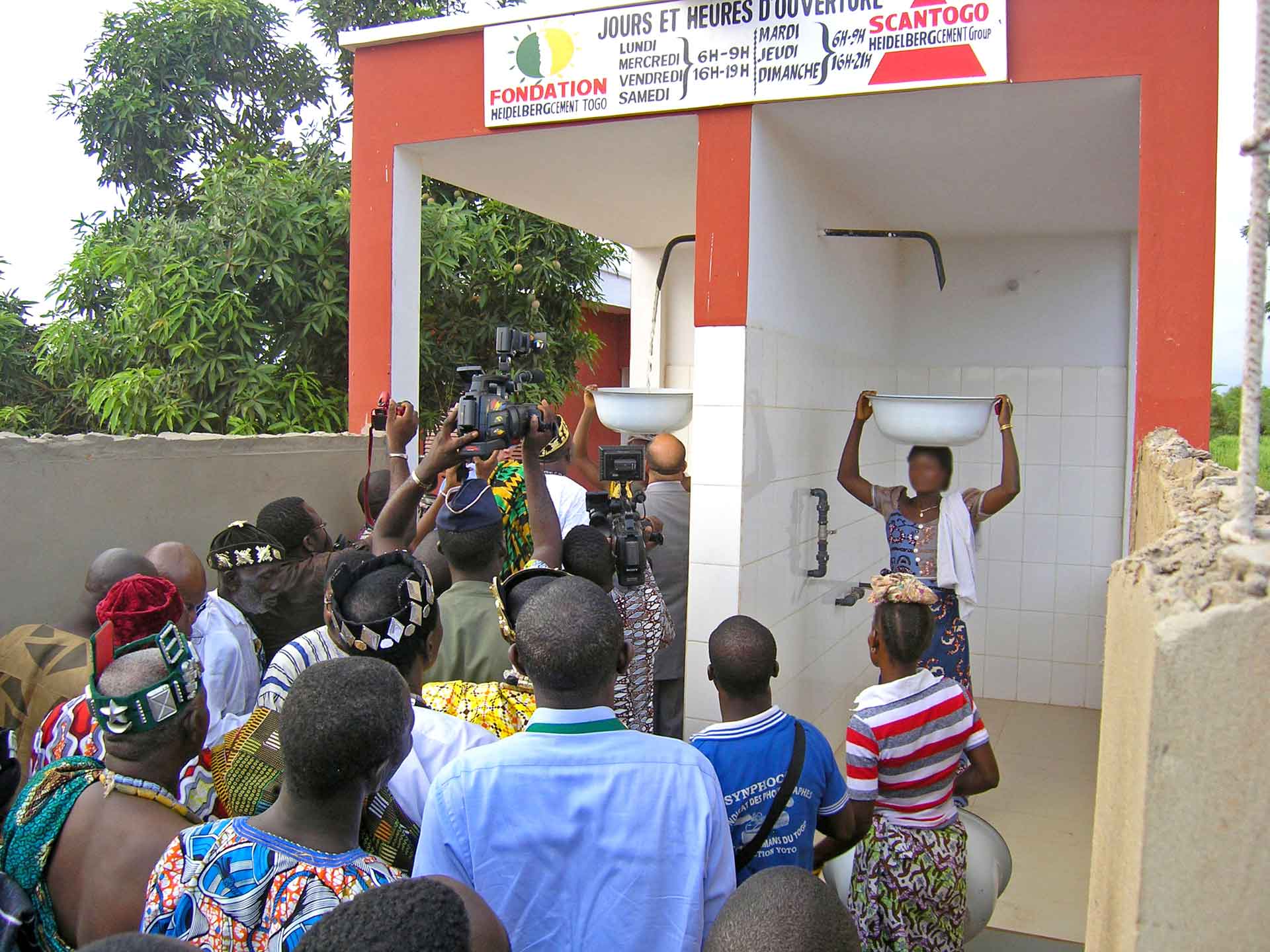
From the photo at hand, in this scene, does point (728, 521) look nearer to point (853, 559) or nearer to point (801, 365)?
point (801, 365)

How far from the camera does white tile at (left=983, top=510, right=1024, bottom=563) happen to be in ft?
21.5

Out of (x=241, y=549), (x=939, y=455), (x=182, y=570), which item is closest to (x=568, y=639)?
(x=182, y=570)

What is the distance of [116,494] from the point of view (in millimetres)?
3615

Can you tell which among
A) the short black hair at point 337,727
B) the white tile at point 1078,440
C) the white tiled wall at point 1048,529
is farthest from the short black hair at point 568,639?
the white tile at point 1078,440

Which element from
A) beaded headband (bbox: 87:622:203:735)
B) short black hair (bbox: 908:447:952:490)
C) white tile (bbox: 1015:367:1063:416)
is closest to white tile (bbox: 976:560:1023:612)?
white tile (bbox: 1015:367:1063:416)

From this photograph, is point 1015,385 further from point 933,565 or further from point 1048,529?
point 933,565

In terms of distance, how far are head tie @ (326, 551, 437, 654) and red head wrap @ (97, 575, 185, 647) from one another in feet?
1.42

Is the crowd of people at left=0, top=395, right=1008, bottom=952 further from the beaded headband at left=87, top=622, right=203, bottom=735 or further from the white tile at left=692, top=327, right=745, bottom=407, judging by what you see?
the white tile at left=692, top=327, right=745, bottom=407

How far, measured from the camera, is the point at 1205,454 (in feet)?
9.38

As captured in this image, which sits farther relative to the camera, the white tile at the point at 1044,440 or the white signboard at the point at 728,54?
the white tile at the point at 1044,440

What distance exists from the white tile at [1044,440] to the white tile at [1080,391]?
104 mm

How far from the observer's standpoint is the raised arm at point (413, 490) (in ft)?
10.2

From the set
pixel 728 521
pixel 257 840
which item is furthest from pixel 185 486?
pixel 257 840

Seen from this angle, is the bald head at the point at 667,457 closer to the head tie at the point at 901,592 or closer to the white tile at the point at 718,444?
the white tile at the point at 718,444
